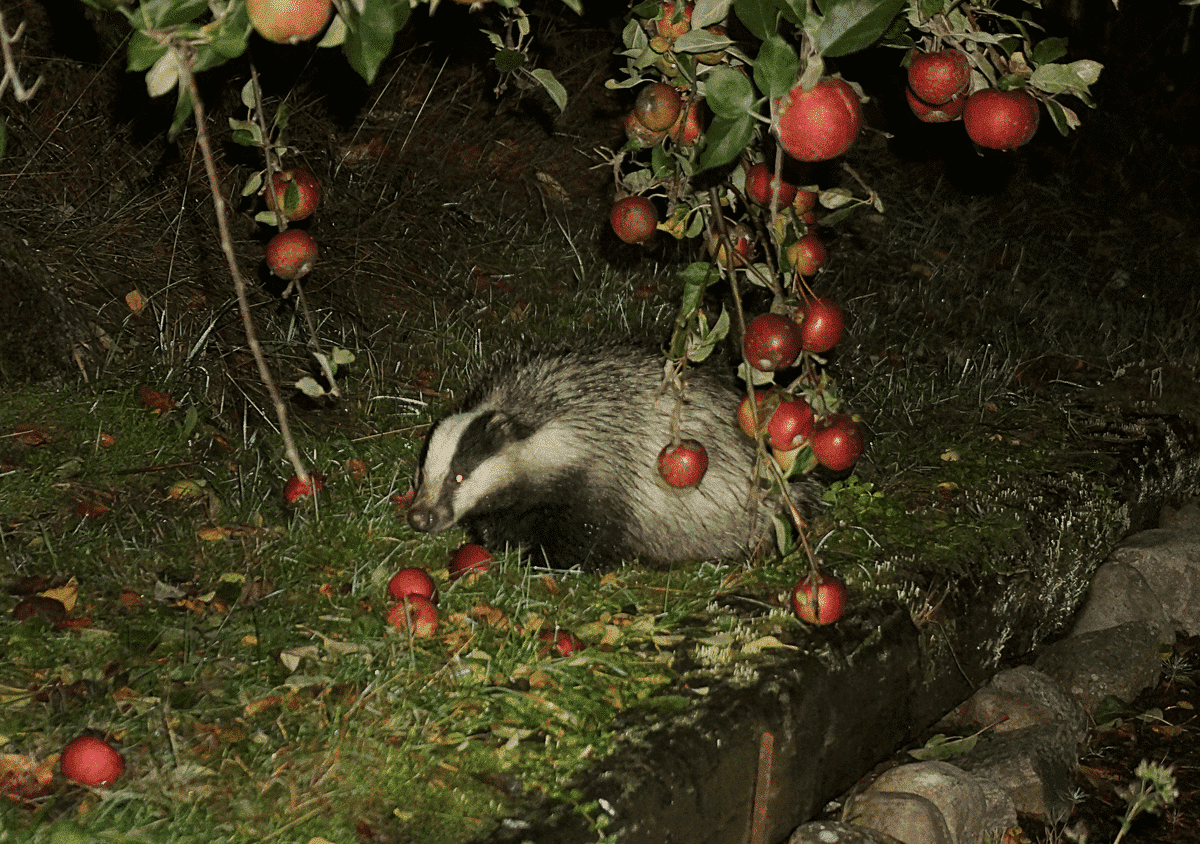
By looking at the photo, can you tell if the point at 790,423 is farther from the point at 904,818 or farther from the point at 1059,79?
the point at 904,818

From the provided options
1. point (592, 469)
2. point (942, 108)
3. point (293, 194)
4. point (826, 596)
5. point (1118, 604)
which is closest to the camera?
point (942, 108)

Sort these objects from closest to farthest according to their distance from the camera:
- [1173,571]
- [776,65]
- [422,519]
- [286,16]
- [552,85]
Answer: [286,16], [776,65], [552,85], [422,519], [1173,571]

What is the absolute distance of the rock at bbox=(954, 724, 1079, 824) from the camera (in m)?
3.47

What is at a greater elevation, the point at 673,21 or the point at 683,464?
the point at 673,21

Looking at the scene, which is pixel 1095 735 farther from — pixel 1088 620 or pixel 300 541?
pixel 300 541

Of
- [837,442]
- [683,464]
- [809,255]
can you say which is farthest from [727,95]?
[683,464]

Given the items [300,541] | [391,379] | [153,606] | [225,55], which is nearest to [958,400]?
[391,379]

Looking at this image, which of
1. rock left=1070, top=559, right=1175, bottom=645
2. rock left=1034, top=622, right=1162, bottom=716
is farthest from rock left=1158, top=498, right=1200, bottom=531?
rock left=1034, top=622, right=1162, bottom=716

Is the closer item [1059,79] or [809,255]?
[1059,79]

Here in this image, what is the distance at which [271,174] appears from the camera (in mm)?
2414

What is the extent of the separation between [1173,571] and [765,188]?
3043 mm

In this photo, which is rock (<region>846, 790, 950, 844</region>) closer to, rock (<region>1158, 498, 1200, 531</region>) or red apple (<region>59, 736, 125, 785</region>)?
red apple (<region>59, 736, 125, 785</region>)

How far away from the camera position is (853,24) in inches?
59.6

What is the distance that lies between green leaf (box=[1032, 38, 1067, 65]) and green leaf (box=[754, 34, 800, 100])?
0.48 meters
